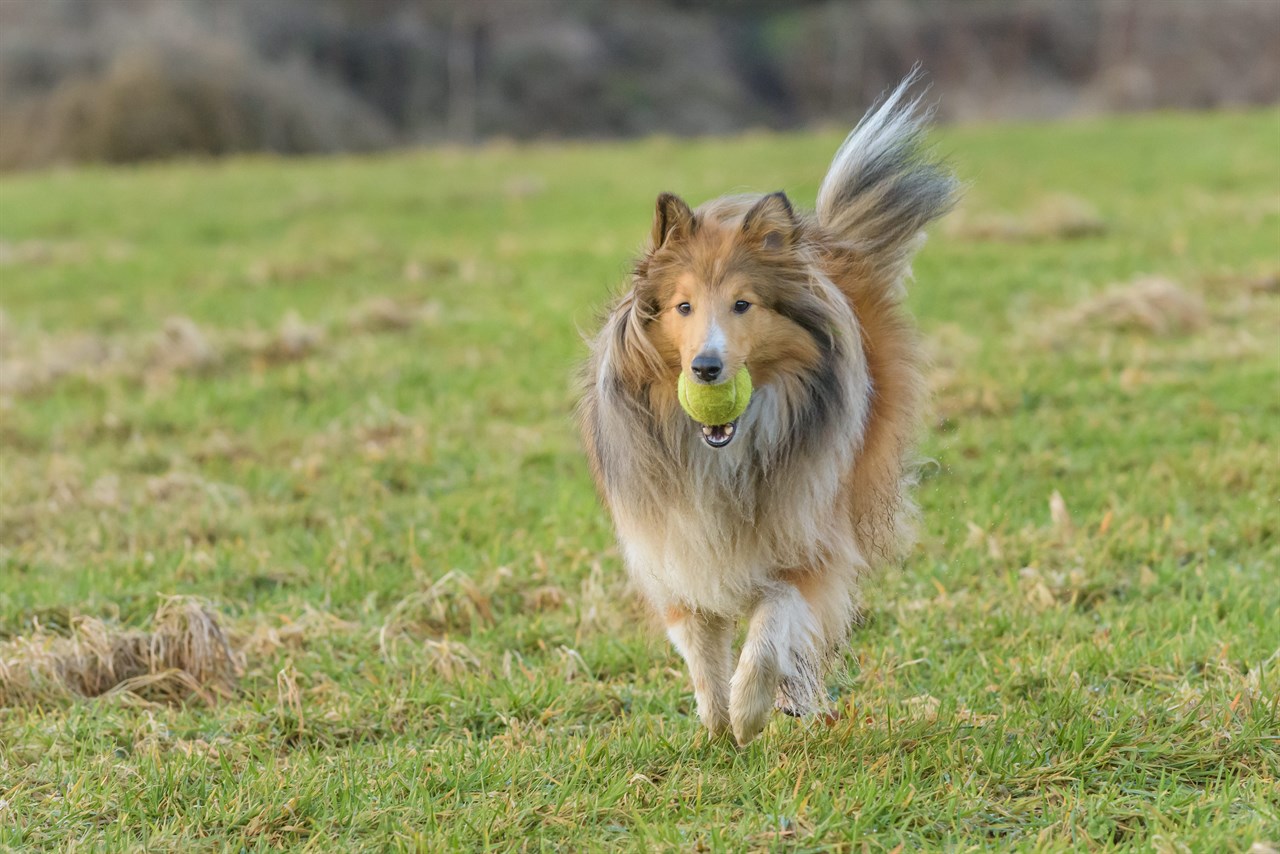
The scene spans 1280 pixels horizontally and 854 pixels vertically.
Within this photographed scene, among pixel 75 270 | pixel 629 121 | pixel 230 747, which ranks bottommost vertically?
pixel 230 747

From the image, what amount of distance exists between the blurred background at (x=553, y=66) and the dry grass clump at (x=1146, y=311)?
18.9 meters

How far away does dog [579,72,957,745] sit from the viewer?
3770 millimetres

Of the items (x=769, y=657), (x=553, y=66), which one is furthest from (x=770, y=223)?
(x=553, y=66)

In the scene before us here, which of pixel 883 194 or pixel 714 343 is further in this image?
pixel 883 194

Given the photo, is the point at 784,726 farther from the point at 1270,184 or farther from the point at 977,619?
the point at 1270,184

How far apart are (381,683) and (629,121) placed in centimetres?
3235

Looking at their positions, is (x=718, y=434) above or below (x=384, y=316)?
above

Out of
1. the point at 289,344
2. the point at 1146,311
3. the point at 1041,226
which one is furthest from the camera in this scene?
the point at 1041,226

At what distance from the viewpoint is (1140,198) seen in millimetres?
13656

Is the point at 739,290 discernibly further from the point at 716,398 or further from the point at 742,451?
the point at 742,451

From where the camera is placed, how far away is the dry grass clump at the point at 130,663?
4438 mm

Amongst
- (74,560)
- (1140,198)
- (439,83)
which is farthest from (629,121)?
(74,560)

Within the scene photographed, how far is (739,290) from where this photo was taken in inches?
148

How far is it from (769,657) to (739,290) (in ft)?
3.37
